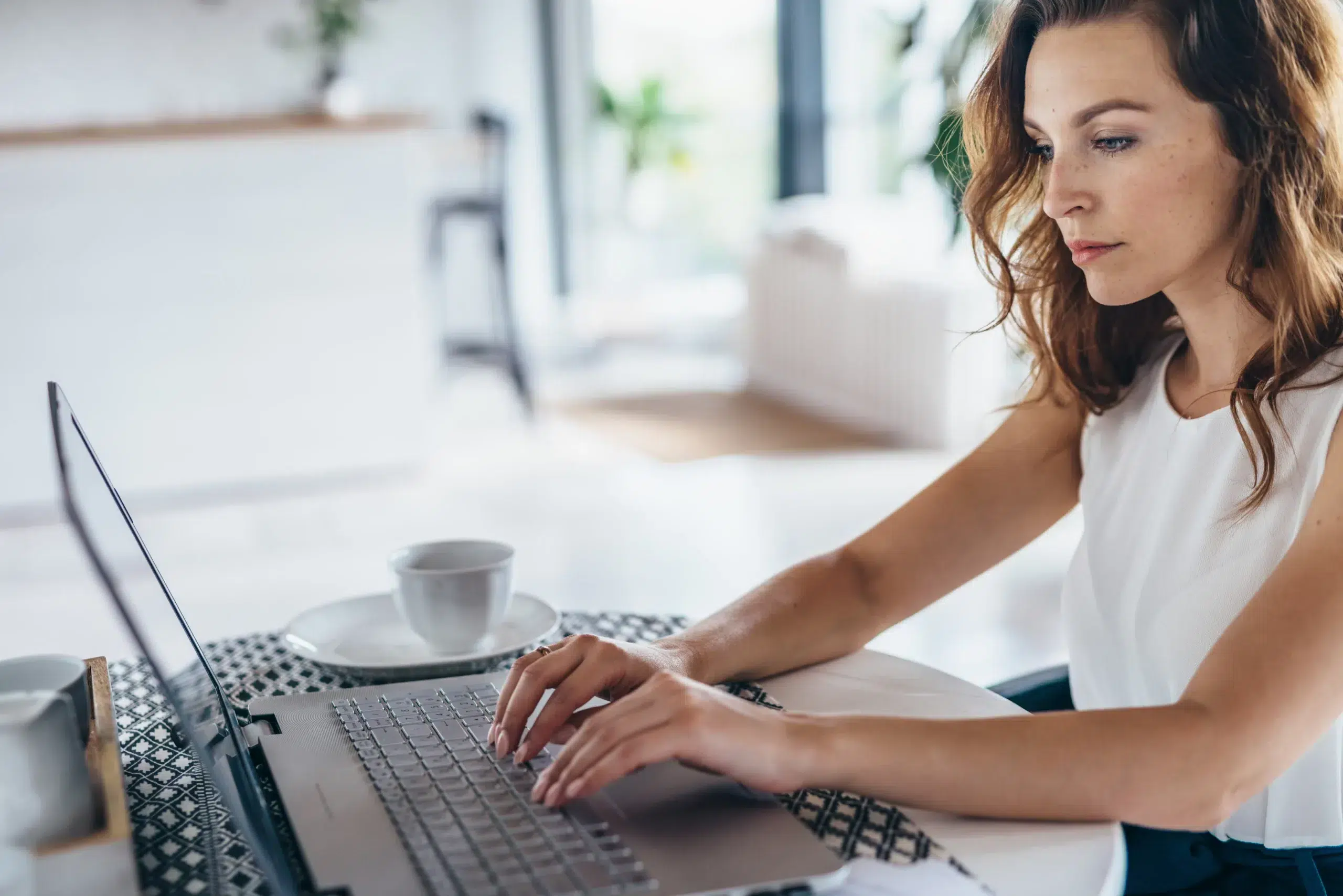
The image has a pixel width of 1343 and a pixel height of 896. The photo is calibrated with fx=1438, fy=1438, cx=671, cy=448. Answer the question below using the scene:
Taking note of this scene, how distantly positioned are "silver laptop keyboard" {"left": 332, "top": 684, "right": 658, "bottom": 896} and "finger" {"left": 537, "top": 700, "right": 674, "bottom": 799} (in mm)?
17

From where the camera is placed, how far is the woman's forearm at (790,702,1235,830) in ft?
2.69

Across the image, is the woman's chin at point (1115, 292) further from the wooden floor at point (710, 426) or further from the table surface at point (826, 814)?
the wooden floor at point (710, 426)

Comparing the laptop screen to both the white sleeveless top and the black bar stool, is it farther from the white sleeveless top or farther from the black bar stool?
the black bar stool

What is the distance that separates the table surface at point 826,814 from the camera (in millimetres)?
760

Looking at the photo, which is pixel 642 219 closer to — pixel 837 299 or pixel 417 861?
pixel 837 299

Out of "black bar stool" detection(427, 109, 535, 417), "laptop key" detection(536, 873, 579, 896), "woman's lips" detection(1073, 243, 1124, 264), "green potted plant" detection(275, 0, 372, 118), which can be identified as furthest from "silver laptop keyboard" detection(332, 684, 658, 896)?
"green potted plant" detection(275, 0, 372, 118)

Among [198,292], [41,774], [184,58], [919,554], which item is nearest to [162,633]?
[41,774]

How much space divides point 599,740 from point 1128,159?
56 centimetres

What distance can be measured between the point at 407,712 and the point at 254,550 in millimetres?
3034

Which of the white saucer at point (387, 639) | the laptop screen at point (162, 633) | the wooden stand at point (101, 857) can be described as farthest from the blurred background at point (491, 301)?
the wooden stand at point (101, 857)

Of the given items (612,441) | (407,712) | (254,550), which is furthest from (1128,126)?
(612,441)

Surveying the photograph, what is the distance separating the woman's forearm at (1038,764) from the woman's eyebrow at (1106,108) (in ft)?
1.37

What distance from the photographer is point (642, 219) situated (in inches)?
269

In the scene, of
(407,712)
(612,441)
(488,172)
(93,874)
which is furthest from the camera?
(488,172)
